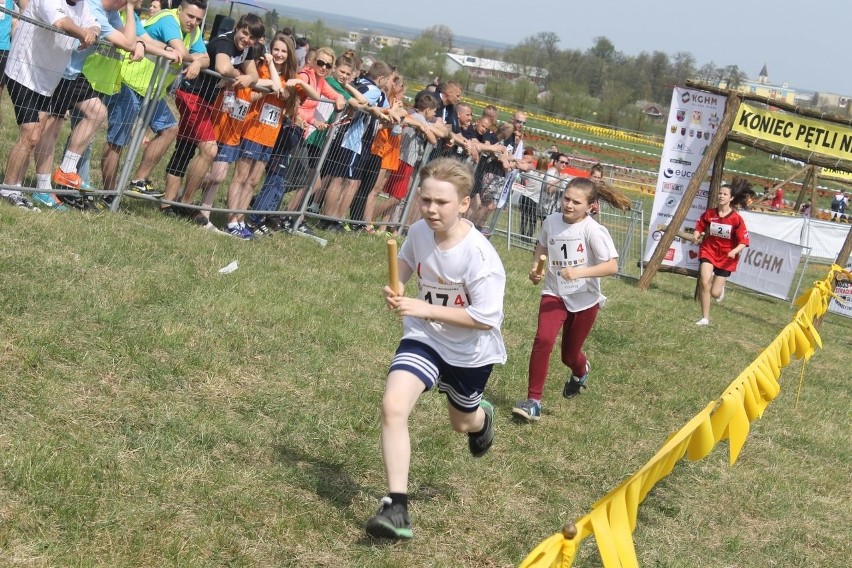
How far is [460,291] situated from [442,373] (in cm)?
46

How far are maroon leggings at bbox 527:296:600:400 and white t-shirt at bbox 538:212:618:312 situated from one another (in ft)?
0.21

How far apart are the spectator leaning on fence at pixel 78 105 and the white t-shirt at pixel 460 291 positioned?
4604 mm

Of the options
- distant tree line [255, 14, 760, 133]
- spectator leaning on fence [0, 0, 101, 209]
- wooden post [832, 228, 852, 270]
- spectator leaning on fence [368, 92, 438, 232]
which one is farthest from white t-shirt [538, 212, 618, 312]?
distant tree line [255, 14, 760, 133]

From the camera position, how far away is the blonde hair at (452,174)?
5.02 m

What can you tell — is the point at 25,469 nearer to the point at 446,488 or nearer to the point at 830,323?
the point at 446,488

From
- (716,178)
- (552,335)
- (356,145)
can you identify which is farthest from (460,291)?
(716,178)

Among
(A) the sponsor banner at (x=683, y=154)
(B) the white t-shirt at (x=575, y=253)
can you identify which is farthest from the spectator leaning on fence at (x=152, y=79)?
(A) the sponsor banner at (x=683, y=154)

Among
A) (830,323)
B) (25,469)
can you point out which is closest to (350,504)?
(25,469)

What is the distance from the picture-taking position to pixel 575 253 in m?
7.59

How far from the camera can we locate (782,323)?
1633cm

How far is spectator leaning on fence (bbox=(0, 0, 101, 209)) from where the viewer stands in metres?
8.30

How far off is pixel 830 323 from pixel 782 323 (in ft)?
10.4

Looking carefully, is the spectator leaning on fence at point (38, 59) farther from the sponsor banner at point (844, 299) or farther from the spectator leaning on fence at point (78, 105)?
the sponsor banner at point (844, 299)

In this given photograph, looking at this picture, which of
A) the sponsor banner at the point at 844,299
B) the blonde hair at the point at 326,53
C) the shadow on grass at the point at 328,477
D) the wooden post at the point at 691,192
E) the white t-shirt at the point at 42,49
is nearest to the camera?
the shadow on grass at the point at 328,477
